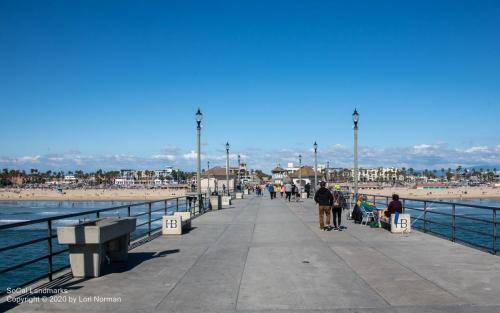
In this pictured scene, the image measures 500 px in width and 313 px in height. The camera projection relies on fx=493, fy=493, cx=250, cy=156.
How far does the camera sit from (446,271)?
30.5 feet

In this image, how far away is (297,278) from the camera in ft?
28.8

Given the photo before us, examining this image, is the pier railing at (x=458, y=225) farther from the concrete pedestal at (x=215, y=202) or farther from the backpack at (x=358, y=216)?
the concrete pedestal at (x=215, y=202)

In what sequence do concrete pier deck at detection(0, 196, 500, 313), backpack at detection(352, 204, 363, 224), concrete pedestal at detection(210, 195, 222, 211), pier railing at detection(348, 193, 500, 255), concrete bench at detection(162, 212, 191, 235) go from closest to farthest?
1. concrete pier deck at detection(0, 196, 500, 313)
2. pier railing at detection(348, 193, 500, 255)
3. concrete bench at detection(162, 212, 191, 235)
4. backpack at detection(352, 204, 363, 224)
5. concrete pedestal at detection(210, 195, 222, 211)

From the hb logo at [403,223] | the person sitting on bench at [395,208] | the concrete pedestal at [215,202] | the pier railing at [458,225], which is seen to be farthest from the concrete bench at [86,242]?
the concrete pedestal at [215,202]

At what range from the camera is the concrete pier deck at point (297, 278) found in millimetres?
6965

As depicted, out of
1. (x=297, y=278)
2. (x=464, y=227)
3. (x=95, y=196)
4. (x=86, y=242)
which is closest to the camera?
(x=86, y=242)

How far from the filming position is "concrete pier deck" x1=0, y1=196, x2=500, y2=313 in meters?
6.96

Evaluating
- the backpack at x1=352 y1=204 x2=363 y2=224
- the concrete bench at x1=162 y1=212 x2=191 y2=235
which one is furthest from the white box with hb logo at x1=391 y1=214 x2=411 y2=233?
the concrete bench at x1=162 y1=212 x2=191 y2=235

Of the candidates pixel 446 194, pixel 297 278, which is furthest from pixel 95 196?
pixel 297 278

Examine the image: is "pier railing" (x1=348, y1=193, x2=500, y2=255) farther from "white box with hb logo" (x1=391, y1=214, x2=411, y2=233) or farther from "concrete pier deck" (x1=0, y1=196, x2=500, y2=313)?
"concrete pier deck" (x1=0, y1=196, x2=500, y2=313)

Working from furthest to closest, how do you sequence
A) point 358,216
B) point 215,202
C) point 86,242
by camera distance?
point 215,202 < point 358,216 < point 86,242

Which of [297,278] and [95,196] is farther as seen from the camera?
[95,196]

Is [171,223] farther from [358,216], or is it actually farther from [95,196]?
[95,196]

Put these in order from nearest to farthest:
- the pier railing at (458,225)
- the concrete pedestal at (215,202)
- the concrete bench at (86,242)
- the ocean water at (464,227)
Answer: the concrete bench at (86,242) → the pier railing at (458,225) → the ocean water at (464,227) → the concrete pedestal at (215,202)
